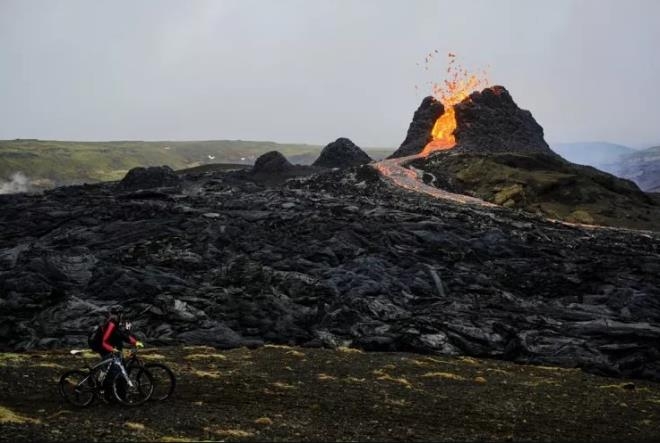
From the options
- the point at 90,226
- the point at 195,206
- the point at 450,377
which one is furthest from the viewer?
the point at 195,206

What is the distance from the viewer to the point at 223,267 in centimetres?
5178

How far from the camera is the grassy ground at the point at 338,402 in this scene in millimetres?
19469

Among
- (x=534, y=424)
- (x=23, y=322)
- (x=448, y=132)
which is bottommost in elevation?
(x=23, y=322)

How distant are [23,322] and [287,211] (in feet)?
119

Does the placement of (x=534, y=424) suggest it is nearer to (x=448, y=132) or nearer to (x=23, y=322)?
(x=23, y=322)

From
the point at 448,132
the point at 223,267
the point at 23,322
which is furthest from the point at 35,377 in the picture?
the point at 448,132

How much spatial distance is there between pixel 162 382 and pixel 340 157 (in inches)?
4466

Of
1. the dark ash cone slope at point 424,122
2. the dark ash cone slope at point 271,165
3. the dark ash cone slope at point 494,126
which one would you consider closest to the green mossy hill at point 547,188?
the dark ash cone slope at point 494,126

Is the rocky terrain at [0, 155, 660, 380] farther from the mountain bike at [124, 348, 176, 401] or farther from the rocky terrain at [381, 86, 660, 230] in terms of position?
the rocky terrain at [381, 86, 660, 230]

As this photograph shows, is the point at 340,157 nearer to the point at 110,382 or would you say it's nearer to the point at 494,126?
the point at 494,126

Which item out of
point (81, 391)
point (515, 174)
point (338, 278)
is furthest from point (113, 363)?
point (515, 174)

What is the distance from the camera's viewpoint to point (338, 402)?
24.3m

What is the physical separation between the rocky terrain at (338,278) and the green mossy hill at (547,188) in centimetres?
1302

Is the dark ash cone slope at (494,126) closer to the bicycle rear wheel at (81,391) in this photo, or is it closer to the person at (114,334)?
the person at (114,334)
